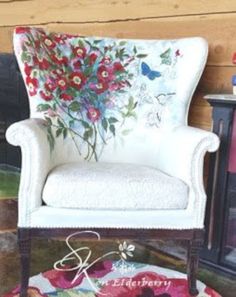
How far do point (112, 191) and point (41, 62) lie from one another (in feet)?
2.13

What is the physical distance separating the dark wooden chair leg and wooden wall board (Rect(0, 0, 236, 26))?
3.46 feet

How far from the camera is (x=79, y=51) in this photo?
194 cm

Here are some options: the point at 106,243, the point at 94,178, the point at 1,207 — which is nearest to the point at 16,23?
the point at 1,207

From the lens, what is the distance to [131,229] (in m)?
1.54

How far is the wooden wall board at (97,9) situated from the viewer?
210 cm

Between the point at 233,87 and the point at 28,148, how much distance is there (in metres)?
0.94

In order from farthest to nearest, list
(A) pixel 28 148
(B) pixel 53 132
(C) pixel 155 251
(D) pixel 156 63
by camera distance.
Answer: (C) pixel 155 251 < (D) pixel 156 63 < (B) pixel 53 132 < (A) pixel 28 148

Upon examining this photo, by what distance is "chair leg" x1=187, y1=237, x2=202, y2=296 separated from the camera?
1570 millimetres

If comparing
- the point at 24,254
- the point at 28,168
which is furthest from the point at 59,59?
the point at 24,254

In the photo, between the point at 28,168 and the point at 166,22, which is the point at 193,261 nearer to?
the point at 28,168

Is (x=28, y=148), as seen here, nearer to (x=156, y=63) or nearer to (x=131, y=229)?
(x=131, y=229)

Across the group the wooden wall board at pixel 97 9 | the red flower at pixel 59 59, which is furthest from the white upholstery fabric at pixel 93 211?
the wooden wall board at pixel 97 9

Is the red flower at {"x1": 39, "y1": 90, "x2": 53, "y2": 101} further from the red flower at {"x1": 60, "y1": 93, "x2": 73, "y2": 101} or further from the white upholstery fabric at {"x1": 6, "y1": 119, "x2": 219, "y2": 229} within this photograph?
the white upholstery fabric at {"x1": 6, "y1": 119, "x2": 219, "y2": 229}

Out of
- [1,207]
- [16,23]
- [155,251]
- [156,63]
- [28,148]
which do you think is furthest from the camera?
[16,23]
